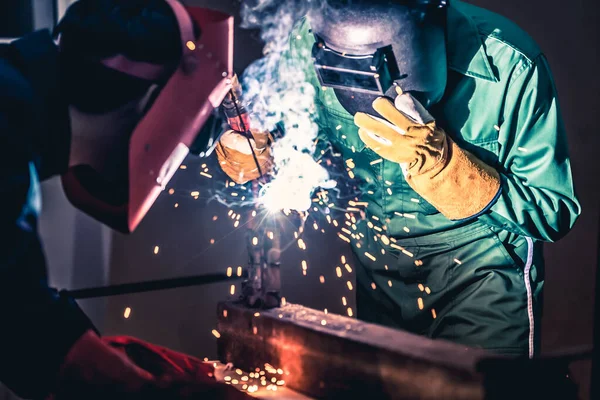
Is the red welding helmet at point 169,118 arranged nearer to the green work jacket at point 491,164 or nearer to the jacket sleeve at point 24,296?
the jacket sleeve at point 24,296

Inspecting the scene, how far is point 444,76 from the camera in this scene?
1688 millimetres

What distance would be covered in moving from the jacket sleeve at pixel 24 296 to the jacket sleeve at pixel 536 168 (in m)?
1.30

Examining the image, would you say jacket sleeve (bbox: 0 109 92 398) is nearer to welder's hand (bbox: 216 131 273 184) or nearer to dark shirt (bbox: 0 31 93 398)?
dark shirt (bbox: 0 31 93 398)

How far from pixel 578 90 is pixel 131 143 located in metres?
2.85

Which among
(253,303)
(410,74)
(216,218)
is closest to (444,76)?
(410,74)

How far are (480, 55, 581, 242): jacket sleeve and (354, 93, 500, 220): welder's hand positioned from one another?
0.27 feet

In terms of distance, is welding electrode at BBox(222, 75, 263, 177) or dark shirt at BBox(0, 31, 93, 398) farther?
welding electrode at BBox(222, 75, 263, 177)

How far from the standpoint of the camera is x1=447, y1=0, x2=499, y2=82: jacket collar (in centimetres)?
182

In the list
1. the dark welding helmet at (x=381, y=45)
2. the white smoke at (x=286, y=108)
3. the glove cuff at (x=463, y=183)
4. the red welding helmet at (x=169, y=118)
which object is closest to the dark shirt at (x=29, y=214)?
the red welding helmet at (x=169, y=118)

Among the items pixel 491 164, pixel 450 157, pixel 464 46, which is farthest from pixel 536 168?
pixel 464 46

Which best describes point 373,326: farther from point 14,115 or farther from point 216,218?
point 216,218

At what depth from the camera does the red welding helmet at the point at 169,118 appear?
1325 millimetres

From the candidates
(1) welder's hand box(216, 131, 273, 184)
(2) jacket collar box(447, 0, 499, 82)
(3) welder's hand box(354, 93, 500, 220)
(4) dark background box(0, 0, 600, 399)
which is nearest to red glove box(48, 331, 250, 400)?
(3) welder's hand box(354, 93, 500, 220)

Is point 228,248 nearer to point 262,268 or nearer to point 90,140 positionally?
point 262,268
